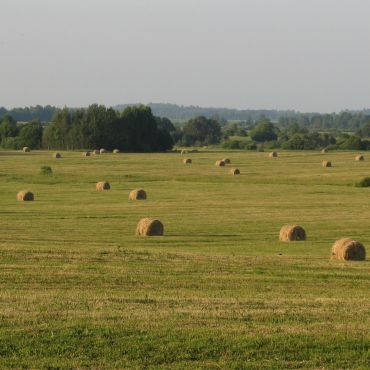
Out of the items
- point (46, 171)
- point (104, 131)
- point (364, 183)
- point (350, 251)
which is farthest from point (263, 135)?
point (350, 251)

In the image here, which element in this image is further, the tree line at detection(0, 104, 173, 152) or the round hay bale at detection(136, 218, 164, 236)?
the tree line at detection(0, 104, 173, 152)

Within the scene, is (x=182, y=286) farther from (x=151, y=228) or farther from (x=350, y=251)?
(x=151, y=228)

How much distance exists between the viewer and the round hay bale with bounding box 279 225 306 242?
115 feet

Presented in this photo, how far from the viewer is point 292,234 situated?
3500 centimetres

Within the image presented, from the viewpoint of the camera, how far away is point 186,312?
1599cm

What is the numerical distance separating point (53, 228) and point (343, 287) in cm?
1847

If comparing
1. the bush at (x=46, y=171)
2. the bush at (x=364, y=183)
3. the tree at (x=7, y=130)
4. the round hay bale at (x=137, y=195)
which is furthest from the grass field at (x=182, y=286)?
the tree at (x=7, y=130)

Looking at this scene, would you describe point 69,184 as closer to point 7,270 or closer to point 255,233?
point 255,233

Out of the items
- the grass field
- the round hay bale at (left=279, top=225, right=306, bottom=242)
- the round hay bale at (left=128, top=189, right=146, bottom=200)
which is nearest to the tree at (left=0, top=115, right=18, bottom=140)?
the grass field

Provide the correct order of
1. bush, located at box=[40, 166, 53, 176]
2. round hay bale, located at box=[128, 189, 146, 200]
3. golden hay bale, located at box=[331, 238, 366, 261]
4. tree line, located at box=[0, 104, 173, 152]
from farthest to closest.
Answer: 1. tree line, located at box=[0, 104, 173, 152]
2. bush, located at box=[40, 166, 53, 176]
3. round hay bale, located at box=[128, 189, 146, 200]
4. golden hay bale, located at box=[331, 238, 366, 261]

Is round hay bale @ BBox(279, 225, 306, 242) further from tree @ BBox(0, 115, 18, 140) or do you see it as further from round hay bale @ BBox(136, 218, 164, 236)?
tree @ BBox(0, 115, 18, 140)

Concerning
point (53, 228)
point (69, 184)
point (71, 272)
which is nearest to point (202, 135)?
point (69, 184)

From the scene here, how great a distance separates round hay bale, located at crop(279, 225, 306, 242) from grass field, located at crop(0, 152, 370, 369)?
528 mm

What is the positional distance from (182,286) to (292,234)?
14.3m
